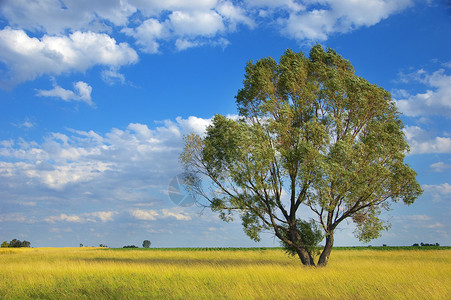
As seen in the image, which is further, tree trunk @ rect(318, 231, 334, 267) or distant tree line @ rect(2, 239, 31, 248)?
distant tree line @ rect(2, 239, 31, 248)

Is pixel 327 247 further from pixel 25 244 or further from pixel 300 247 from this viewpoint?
pixel 25 244

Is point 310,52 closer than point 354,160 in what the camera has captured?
No

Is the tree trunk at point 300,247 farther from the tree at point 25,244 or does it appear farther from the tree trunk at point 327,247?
the tree at point 25,244

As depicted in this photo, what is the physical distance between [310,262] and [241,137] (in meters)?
12.3

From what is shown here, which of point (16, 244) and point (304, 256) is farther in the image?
point (16, 244)

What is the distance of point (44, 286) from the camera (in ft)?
62.1

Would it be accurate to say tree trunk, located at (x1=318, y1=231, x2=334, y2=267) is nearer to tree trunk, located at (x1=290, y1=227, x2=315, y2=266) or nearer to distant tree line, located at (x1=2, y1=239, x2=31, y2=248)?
tree trunk, located at (x1=290, y1=227, x2=315, y2=266)

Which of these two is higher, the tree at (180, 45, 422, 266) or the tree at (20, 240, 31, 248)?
the tree at (180, 45, 422, 266)

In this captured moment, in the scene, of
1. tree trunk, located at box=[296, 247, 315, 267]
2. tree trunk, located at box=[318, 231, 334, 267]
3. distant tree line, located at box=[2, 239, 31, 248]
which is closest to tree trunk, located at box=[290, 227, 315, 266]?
tree trunk, located at box=[296, 247, 315, 267]

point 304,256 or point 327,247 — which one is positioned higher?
point 327,247

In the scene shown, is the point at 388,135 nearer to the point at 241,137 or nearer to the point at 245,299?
the point at 241,137

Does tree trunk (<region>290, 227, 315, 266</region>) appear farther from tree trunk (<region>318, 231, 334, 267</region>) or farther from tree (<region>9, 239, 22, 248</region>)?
tree (<region>9, 239, 22, 248</region>)

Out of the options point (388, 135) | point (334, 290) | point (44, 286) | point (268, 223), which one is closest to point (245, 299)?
point (334, 290)

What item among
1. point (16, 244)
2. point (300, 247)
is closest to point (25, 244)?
point (16, 244)
